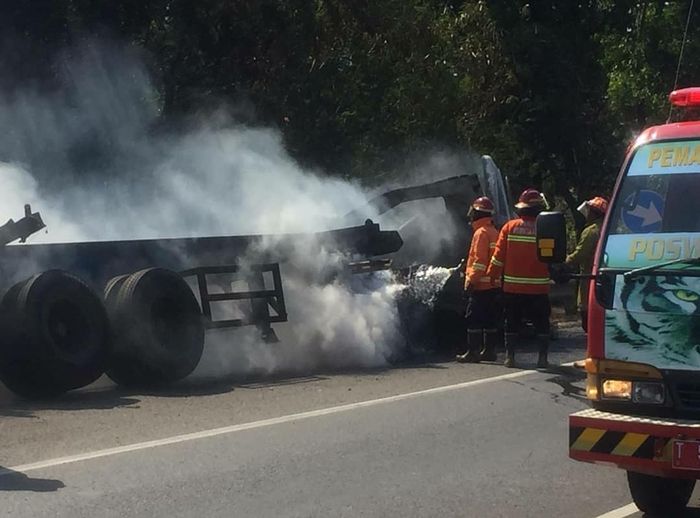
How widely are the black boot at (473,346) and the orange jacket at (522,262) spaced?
36.1 inches

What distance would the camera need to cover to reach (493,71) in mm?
25984

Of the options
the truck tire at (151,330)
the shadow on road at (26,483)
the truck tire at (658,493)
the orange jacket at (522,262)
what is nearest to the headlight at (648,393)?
the truck tire at (658,493)

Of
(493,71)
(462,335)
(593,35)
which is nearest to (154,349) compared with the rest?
(462,335)

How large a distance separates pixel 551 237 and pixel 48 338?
19.3ft

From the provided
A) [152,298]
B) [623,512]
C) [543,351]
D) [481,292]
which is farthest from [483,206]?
[623,512]

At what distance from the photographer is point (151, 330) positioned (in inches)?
484

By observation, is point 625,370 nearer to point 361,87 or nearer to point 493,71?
point 361,87

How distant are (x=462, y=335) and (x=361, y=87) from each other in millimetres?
9374

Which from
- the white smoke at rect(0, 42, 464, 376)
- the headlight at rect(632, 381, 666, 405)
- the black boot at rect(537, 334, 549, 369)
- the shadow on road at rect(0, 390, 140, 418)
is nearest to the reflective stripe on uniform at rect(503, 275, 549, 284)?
the black boot at rect(537, 334, 549, 369)

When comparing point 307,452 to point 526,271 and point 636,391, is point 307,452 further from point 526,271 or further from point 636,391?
point 526,271

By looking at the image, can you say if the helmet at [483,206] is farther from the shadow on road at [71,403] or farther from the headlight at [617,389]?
the headlight at [617,389]

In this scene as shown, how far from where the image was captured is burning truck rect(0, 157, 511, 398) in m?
11.3

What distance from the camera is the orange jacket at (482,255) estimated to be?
45.4 ft

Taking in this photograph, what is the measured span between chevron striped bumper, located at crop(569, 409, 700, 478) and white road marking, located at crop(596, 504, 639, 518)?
98cm
